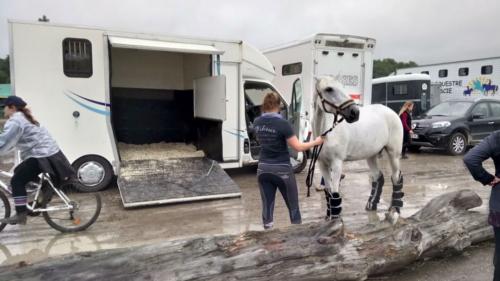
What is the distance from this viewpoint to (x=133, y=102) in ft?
30.5

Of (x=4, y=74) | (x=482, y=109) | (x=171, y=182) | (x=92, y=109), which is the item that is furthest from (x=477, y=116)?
(x=4, y=74)

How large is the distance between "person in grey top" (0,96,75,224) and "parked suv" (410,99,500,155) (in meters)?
10.4

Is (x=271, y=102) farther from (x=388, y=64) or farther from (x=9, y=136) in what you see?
(x=388, y=64)

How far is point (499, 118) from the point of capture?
12.8 metres

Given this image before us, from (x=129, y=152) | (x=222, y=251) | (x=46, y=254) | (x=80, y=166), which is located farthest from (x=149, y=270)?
(x=129, y=152)

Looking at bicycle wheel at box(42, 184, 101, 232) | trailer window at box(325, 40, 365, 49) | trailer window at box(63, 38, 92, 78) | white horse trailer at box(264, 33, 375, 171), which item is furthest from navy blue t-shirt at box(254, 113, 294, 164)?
trailer window at box(325, 40, 365, 49)

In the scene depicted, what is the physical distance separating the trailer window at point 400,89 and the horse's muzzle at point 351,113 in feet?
53.9

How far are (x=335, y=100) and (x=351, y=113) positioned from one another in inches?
10.0

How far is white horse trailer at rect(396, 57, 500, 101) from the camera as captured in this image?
1911cm

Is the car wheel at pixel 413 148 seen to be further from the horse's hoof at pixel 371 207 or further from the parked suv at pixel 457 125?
the horse's hoof at pixel 371 207

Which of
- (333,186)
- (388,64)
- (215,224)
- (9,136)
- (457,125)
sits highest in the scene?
(388,64)

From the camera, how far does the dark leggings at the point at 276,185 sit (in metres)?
3.91

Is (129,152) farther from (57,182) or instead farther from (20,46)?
(57,182)

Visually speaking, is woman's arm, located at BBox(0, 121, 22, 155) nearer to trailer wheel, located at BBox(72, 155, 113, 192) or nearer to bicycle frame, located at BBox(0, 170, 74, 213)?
bicycle frame, located at BBox(0, 170, 74, 213)
